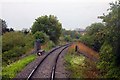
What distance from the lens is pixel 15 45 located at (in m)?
53.4

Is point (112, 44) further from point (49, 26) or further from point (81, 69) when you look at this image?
point (49, 26)

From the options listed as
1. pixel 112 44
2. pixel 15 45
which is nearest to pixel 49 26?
pixel 15 45

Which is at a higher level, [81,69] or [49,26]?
[49,26]

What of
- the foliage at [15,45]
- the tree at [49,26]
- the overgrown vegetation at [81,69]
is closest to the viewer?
the overgrown vegetation at [81,69]

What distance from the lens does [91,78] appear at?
2086 centimetres

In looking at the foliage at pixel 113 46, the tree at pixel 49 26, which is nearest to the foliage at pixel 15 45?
the tree at pixel 49 26

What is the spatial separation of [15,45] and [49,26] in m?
23.9

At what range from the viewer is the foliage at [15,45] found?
159 ft

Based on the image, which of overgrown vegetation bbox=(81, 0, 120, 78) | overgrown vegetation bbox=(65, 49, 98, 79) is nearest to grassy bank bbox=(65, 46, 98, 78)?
overgrown vegetation bbox=(65, 49, 98, 79)

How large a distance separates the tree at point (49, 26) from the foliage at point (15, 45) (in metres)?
13.2

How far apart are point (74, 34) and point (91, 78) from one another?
435 feet

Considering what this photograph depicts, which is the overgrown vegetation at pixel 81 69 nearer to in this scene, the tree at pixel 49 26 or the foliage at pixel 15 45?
the foliage at pixel 15 45

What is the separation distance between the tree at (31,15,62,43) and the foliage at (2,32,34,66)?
1316 cm

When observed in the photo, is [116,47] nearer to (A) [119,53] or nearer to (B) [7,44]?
(A) [119,53]
